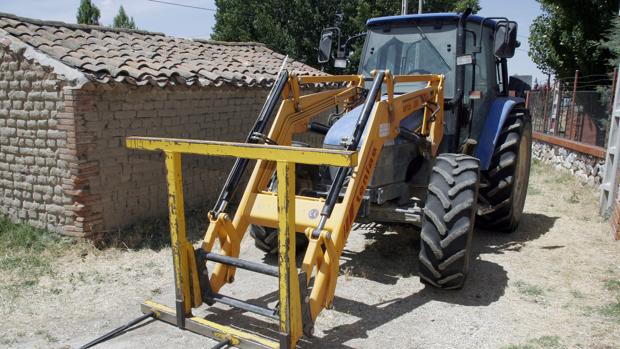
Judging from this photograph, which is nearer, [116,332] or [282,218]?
[282,218]

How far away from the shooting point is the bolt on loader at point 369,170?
12.0ft

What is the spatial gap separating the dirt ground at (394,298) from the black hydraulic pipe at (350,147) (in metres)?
0.90

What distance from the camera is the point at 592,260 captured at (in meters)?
5.71

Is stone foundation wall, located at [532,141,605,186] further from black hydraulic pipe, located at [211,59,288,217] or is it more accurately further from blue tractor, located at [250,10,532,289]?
black hydraulic pipe, located at [211,59,288,217]

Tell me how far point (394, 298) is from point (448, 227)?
0.80m

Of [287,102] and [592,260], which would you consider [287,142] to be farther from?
[592,260]

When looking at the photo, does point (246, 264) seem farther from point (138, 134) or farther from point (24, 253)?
point (138, 134)

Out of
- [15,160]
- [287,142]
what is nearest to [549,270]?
[287,142]

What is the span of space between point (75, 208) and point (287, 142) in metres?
2.74

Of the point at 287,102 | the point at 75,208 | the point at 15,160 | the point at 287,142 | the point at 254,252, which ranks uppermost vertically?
the point at 287,102

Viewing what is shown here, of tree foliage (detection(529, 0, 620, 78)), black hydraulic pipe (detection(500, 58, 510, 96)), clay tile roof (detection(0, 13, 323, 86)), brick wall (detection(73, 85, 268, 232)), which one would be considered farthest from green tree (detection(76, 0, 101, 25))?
black hydraulic pipe (detection(500, 58, 510, 96))

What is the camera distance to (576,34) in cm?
1334

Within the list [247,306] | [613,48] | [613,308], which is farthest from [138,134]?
[613,48]

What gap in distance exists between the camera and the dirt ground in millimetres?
4051
